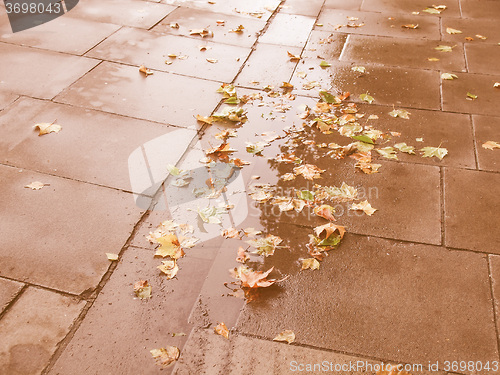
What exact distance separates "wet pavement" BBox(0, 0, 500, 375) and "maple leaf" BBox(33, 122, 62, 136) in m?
0.06

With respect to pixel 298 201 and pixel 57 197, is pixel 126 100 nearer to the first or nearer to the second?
pixel 57 197

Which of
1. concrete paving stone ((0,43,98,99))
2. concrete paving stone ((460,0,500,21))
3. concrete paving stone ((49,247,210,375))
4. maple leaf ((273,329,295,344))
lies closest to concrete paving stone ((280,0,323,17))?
concrete paving stone ((460,0,500,21))

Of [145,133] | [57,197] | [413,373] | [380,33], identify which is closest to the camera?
[413,373]

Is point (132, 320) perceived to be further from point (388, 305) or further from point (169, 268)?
point (388, 305)

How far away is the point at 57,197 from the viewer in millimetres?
3441

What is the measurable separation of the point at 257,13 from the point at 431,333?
16.6ft

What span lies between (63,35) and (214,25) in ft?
6.01

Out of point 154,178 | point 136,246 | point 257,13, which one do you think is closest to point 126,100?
point 154,178

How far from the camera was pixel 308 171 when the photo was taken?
3.75m

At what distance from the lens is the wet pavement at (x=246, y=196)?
8.48 ft

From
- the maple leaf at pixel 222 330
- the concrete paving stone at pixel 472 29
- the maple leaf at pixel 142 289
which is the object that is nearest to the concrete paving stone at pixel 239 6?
the concrete paving stone at pixel 472 29

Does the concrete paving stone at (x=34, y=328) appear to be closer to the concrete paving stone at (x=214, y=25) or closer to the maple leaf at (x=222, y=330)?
the maple leaf at (x=222, y=330)

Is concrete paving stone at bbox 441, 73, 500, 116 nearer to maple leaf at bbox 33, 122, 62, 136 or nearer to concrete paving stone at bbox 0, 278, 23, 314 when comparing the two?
maple leaf at bbox 33, 122, 62, 136

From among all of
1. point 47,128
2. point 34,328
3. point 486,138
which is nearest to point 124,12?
point 47,128
